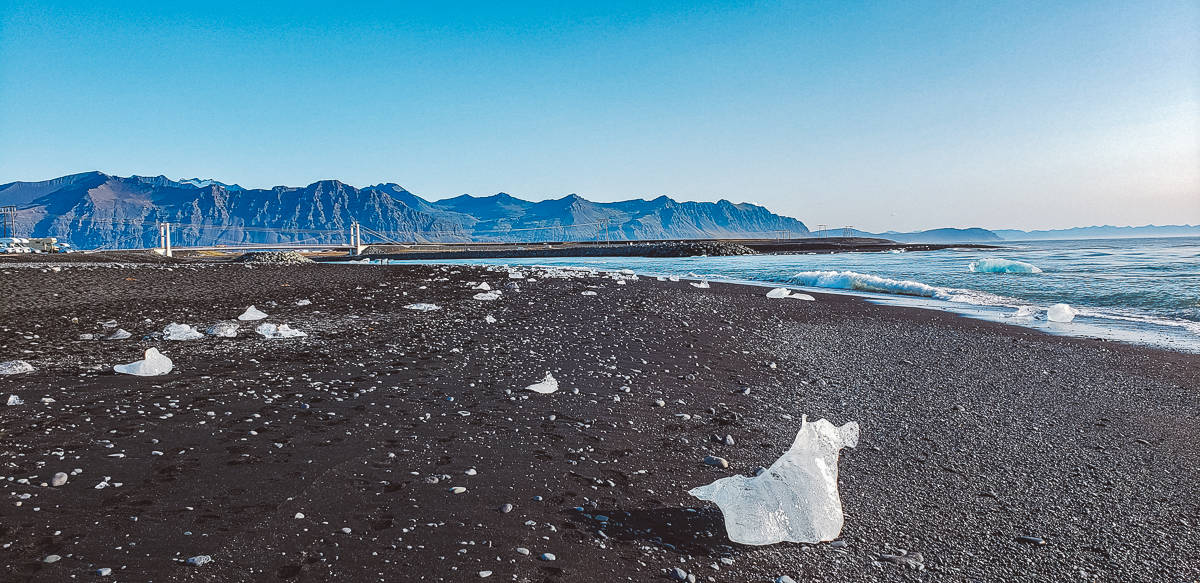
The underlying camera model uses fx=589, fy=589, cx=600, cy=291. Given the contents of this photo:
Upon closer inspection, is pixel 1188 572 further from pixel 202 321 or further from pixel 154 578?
pixel 202 321

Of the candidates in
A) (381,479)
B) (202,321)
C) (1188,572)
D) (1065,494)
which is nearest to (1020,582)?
(1188,572)

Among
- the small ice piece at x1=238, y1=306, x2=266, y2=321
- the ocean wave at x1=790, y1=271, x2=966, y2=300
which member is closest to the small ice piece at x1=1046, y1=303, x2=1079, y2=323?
the ocean wave at x1=790, y1=271, x2=966, y2=300

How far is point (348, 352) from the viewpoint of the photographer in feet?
22.4

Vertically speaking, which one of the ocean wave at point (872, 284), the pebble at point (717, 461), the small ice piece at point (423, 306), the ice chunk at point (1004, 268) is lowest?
the pebble at point (717, 461)

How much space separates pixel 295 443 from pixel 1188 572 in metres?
4.83

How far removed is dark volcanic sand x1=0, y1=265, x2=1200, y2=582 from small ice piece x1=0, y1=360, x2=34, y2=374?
303mm

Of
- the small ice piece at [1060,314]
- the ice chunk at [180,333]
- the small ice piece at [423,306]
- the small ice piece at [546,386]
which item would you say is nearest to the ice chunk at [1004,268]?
the small ice piece at [1060,314]

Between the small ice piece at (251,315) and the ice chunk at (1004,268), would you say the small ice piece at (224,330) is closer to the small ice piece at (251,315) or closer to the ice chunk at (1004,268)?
the small ice piece at (251,315)

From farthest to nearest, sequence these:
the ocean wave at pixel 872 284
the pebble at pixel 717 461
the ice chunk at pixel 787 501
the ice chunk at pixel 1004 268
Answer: the ice chunk at pixel 1004 268, the ocean wave at pixel 872 284, the pebble at pixel 717 461, the ice chunk at pixel 787 501

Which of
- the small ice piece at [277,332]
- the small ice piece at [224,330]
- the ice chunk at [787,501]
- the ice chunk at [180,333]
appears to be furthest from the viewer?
the small ice piece at [277,332]

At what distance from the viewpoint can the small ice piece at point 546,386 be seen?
5324 millimetres

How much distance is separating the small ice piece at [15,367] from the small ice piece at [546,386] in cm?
467

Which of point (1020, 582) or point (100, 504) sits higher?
point (100, 504)

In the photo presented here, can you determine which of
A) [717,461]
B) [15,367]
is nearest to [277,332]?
[15,367]
